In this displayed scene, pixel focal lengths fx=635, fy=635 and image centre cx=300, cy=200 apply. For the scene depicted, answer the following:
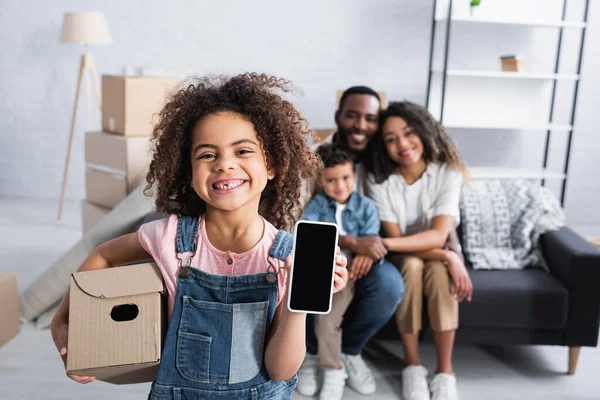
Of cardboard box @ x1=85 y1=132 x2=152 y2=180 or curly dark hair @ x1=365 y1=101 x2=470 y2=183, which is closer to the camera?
curly dark hair @ x1=365 y1=101 x2=470 y2=183

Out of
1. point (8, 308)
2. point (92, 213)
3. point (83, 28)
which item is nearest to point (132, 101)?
point (92, 213)

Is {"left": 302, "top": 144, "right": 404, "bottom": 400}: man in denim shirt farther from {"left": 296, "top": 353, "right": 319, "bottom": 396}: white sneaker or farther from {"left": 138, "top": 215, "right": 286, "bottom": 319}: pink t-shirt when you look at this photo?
{"left": 138, "top": 215, "right": 286, "bottom": 319}: pink t-shirt

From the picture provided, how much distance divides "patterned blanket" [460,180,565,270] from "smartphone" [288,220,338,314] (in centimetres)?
155

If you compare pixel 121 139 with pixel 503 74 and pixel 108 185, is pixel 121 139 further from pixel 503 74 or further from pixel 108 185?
pixel 503 74

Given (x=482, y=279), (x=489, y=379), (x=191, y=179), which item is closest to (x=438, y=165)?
(x=482, y=279)

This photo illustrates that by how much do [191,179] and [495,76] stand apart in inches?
120

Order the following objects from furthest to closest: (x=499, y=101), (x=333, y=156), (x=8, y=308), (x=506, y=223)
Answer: (x=499, y=101)
(x=506, y=223)
(x=8, y=308)
(x=333, y=156)

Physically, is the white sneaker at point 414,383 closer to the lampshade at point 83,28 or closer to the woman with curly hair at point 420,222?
the woman with curly hair at point 420,222

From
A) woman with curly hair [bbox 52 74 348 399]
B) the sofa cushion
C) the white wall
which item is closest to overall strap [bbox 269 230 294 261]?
woman with curly hair [bbox 52 74 348 399]

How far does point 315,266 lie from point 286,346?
17 cm

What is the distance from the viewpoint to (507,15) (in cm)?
394

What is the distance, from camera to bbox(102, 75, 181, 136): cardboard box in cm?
288

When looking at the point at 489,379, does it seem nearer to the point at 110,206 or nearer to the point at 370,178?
the point at 370,178

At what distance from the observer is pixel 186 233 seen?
1.12 meters
